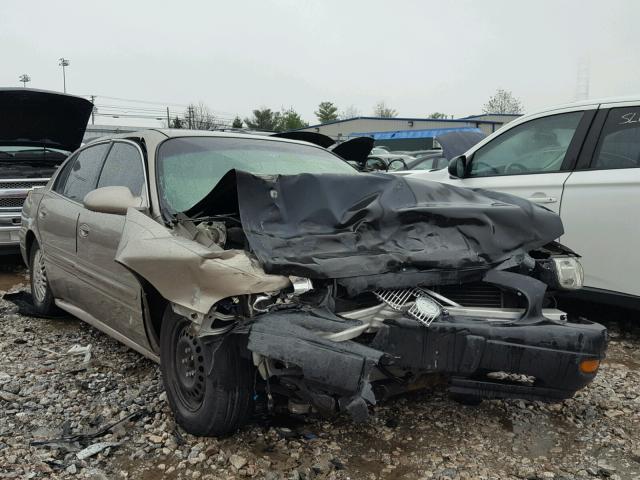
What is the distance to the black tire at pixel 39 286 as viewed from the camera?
4902 mm

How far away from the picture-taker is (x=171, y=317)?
2.96 m

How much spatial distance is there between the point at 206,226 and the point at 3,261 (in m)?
6.58

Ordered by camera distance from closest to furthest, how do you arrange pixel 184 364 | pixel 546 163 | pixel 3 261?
1. pixel 184 364
2. pixel 546 163
3. pixel 3 261

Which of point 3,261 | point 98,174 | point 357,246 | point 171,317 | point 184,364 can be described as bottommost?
point 3,261

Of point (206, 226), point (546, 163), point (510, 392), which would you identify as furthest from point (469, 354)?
point (546, 163)

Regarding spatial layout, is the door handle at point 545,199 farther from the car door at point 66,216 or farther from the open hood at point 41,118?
the open hood at point 41,118

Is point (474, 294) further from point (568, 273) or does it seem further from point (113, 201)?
point (113, 201)

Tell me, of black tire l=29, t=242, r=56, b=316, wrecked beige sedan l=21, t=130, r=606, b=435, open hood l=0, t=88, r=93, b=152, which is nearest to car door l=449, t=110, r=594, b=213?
wrecked beige sedan l=21, t=130, r=606, b=435

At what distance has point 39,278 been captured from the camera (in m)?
5.06

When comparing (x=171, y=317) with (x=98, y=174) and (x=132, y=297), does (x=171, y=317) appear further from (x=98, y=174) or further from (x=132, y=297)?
(x=98, y=174)

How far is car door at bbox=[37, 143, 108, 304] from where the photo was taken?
4188 millimetres

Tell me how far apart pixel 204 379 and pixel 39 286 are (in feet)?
9.86

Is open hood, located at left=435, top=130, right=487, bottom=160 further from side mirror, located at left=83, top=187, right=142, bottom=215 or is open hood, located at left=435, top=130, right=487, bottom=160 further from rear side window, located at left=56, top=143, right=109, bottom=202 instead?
side mirror, located at left=83, top=187, right=142, bottom=215

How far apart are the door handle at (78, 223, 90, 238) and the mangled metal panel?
1.20m
